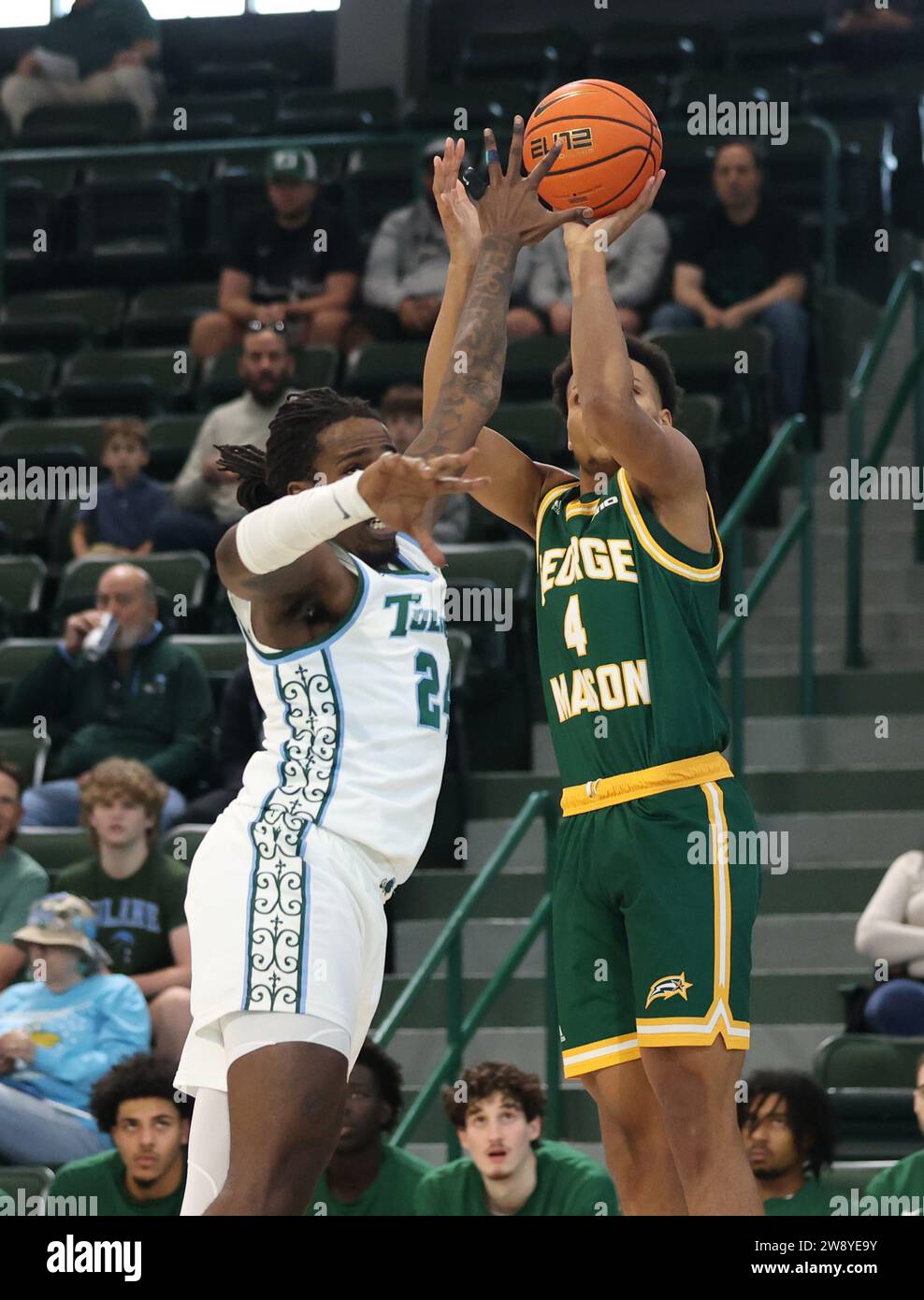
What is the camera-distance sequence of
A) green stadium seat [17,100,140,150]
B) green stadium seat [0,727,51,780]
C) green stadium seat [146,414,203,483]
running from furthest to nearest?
green stadium seat [17,100,140,150] → green stadium seat [146,414,203,483] → green stadium seat [0,727,51,780]

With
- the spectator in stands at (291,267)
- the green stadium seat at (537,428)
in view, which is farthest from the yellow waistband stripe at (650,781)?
the spectator in stands at (291,267)

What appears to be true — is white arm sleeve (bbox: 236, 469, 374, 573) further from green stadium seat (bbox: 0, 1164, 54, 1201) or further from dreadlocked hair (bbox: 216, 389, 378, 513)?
Result: green stadium seat (bbox: 0, 1164, 54, 1201)

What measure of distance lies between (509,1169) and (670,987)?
1.73 metres

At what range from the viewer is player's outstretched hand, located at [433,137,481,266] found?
14.6 ft

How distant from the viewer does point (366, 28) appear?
1319 cm

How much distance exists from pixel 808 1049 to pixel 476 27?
29.5 ft

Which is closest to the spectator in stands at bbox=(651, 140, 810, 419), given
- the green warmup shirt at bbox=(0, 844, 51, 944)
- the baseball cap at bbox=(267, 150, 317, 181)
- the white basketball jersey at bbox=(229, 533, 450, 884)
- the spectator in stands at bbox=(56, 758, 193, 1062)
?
the baseball cap at bbox=(267, 150, 317, 181)

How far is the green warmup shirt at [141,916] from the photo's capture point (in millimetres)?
6973

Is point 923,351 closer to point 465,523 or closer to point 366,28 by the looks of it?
point 465,523

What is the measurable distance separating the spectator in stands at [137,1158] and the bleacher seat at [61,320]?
6334mm

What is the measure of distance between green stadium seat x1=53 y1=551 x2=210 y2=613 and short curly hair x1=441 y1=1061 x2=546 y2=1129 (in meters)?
3.52

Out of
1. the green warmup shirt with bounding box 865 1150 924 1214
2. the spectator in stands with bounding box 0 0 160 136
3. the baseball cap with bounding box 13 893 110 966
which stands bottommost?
the green warmup shirt with bounding box 865 1150 924 1214

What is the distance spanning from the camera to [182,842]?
23.4 feet

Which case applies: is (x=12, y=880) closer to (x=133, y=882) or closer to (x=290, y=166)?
(x=133, y=882)
